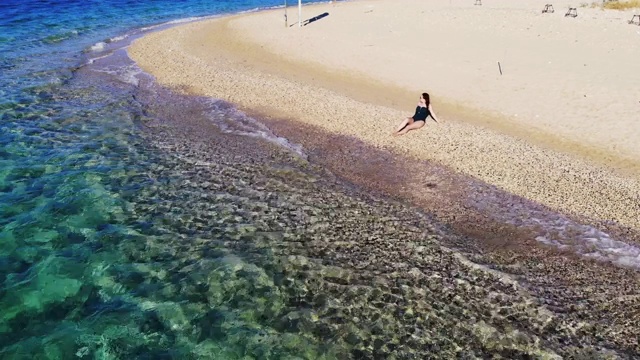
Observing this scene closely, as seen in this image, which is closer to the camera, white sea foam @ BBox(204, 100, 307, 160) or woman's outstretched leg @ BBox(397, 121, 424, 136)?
white sea foam @ BBox(204, 100, 307, 160)

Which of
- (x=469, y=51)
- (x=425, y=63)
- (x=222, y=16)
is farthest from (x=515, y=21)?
(x=222, y=16)

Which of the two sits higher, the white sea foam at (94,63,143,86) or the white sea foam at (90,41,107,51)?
the white sea foam at (90,41,107,51)

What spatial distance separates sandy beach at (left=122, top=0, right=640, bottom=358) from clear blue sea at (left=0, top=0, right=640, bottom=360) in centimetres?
18

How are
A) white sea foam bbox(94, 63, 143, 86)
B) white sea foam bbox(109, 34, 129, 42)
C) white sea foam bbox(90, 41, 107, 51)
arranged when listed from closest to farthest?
white sea foam bbox(94, 63, 143, 86) < white sea foam bbox(90, 41, 107, 51) < white sea foam bbox(109, 34, 129, 42)

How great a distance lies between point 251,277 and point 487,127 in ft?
35.2

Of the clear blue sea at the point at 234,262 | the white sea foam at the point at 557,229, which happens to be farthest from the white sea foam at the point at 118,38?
the white sea foam at the point at 557,229

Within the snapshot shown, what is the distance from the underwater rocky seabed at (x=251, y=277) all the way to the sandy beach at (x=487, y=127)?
130mm

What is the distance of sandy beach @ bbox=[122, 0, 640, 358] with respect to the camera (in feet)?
30.3

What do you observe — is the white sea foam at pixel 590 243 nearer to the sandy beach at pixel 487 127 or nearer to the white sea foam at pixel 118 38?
the sandy beach at pixel 487 127

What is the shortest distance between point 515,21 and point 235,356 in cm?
3098

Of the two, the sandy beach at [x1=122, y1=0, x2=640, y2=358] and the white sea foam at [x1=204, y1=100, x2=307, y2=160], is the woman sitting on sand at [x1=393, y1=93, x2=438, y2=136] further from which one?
the white sea foam at [x1=204, y1=100, x2=307, y2=160]

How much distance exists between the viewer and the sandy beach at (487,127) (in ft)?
30.3

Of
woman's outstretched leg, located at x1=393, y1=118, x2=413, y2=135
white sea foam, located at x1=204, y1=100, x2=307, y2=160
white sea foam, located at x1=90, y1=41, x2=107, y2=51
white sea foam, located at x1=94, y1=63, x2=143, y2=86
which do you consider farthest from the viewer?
white sea foam, located at x1=90, y1=41, x2=107, y2=51

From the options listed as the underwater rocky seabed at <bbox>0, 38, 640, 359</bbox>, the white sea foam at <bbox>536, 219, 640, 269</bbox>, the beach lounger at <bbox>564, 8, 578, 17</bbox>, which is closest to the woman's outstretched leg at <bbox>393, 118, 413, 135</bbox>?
the underwater rocky seabed at <bbox>0, 38, 640, 359</bbox>
